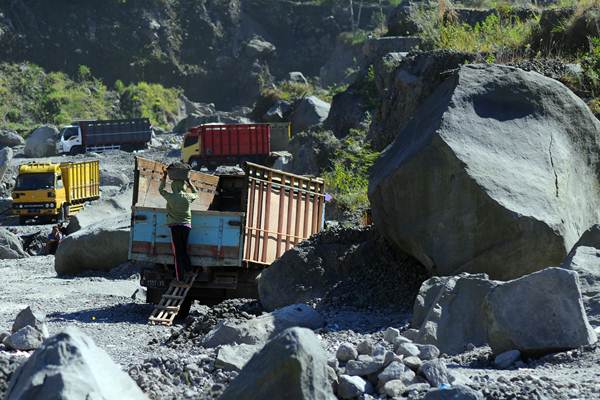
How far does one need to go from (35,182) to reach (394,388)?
29.4 m

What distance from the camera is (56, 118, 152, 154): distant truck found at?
185ft

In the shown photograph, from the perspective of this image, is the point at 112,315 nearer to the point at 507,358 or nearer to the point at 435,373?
the point at 507,358

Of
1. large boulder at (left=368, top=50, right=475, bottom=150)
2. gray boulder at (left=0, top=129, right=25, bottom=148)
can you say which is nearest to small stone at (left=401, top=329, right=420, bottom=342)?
large boulder at (left=368, top=50, right=475, bottom=150)

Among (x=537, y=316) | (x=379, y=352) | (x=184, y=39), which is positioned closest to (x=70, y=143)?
(x=184, y=39)

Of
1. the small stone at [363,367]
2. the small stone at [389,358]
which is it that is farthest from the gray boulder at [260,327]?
the small stone at [389,358]

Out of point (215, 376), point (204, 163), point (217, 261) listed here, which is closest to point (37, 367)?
point (215, 376)

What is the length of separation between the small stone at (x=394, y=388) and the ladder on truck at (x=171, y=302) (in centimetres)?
732

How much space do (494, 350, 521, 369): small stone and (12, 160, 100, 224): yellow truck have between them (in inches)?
1108

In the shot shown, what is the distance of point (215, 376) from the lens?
29.5 ft

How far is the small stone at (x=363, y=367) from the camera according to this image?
8.23 metres

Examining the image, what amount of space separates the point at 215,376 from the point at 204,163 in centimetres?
3982

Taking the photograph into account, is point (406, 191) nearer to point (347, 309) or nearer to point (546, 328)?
point (347, 309)

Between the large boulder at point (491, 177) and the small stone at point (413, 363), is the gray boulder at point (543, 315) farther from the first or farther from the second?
the large boulder at point (491, 177)

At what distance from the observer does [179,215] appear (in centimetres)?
1579
